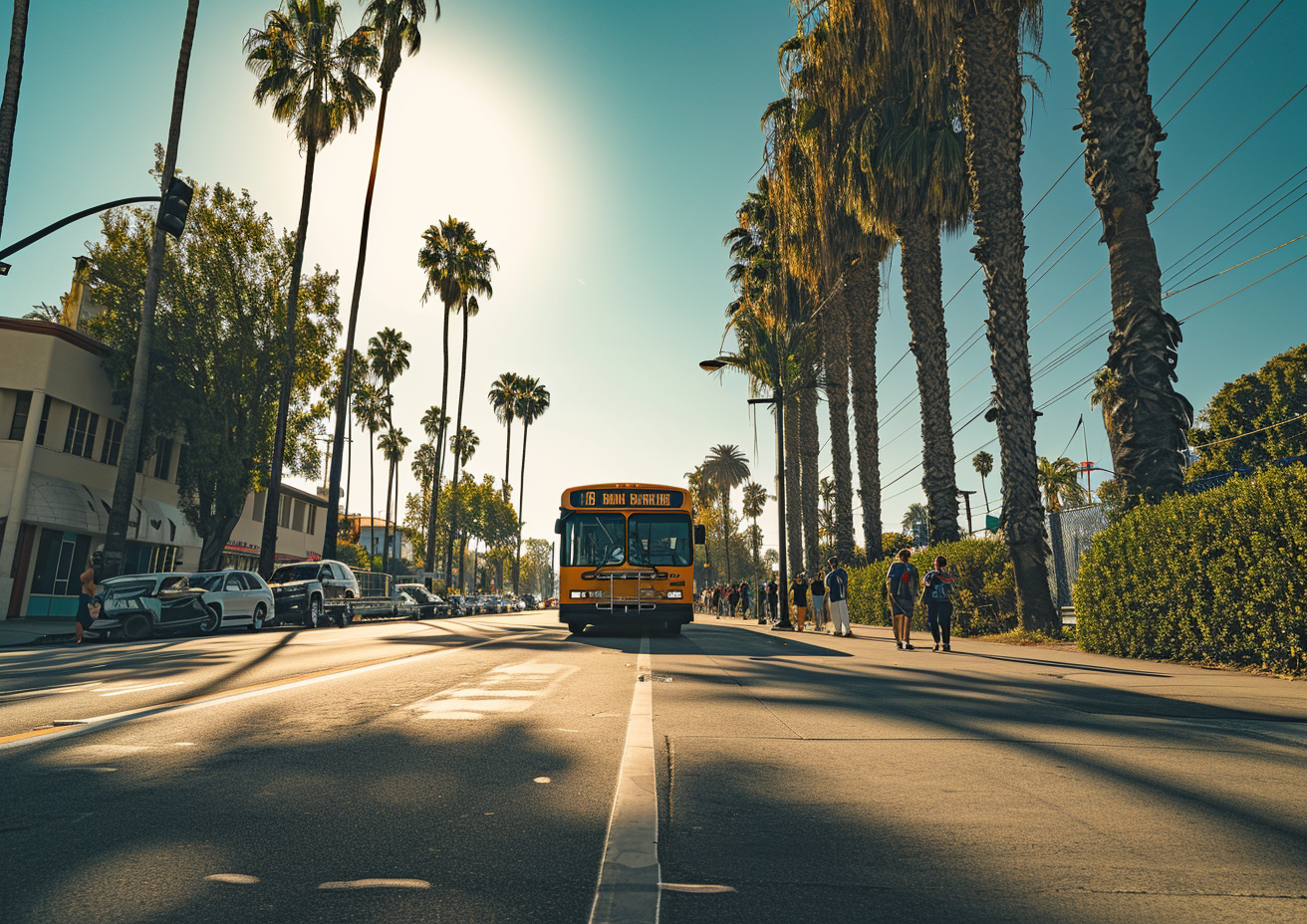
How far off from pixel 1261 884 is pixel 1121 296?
1230 cm

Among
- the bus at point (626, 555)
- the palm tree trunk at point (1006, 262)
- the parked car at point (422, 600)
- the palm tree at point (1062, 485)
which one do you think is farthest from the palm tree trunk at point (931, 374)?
the palm tree at point (1062, 485)

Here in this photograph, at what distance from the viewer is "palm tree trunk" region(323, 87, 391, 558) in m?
32.5

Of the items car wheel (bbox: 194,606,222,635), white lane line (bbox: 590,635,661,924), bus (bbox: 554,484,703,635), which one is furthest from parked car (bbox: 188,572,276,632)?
white lane line (bbox: 590,635,661,924)

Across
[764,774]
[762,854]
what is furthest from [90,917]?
[764,774]

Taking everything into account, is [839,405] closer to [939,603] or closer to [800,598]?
[800,598]

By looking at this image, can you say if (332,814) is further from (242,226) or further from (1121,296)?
(242,226)

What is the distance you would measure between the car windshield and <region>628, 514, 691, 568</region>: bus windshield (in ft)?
45.6

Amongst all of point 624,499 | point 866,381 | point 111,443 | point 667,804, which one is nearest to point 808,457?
point 866,381

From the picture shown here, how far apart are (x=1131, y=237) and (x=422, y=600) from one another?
3425 cm

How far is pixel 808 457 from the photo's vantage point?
35.1 metres

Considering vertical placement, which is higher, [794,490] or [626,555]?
[794,490]

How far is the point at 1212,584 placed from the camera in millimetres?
10078

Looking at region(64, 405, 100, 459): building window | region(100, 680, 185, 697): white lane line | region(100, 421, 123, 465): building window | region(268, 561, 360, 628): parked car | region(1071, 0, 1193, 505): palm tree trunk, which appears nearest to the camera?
region(100, 680, 185, 697): white lane line

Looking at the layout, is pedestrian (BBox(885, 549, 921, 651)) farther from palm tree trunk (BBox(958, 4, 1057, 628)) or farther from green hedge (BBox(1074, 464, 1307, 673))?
green hedge (BBox(1074, 464, 1307, 673))
